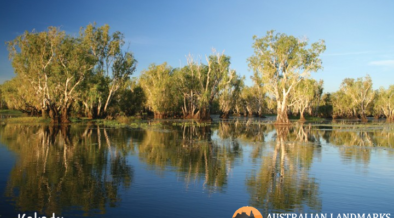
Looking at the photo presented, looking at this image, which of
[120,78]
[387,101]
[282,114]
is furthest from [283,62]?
[387,101]

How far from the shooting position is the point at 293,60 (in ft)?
164

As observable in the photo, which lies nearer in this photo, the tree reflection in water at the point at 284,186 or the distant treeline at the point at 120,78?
the tree reflection in water at the point at 284,186

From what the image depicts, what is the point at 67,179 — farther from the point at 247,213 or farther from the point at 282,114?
the point at 282,114

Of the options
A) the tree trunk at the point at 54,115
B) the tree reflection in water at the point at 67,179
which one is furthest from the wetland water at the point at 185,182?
the tree trunk at the point at 54,115

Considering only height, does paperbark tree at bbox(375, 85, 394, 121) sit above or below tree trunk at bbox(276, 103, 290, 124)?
above

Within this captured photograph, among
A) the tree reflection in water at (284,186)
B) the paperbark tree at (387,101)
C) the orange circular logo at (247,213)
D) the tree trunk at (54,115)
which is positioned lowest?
the orange circular logo at (247,213)

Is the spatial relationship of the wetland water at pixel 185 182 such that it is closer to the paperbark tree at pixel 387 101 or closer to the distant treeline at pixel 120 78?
the distant treeline at pixel 120 78

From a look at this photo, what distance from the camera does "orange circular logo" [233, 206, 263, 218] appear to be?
321 inches

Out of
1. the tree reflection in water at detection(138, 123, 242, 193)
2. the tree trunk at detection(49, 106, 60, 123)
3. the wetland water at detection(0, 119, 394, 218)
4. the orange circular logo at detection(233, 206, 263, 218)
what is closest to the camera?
the orange circular logo at detection(233, 206, 263, 218)

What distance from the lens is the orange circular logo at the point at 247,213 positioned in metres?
8.16

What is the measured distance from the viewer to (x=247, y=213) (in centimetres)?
830

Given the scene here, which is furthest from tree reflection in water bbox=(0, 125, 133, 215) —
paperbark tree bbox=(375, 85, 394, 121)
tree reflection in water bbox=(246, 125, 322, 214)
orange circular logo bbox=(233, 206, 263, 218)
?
paperbark tree bbox=(375, 85, 394, 121)

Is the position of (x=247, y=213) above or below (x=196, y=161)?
below

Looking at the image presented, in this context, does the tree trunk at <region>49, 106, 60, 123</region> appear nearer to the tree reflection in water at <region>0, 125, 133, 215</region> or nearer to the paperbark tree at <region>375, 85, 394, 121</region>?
the tree reflection in water at <region>0, 125, 133, 215</region>
